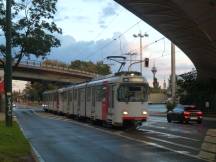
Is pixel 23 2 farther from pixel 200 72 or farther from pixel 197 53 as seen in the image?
pixel 200 72

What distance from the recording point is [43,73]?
343 ft

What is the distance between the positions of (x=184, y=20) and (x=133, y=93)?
13627mm

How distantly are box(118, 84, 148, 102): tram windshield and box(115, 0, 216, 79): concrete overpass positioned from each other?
6417 mm

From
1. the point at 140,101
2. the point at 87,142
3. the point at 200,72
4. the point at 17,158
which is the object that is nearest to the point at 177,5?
the point at 140,101

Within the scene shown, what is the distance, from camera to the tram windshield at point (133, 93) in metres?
34.2

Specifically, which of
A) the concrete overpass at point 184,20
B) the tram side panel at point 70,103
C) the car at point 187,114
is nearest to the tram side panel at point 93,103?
the concrete overpass at point 184,20

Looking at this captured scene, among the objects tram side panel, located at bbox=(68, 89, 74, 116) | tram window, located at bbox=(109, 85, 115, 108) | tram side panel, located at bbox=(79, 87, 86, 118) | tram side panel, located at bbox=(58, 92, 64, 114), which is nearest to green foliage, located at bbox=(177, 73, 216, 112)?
tram side panel, located at bbox=(58, 92, 64, 114)

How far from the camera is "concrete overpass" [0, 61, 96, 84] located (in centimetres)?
9962

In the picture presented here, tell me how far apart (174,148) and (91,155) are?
148 inches

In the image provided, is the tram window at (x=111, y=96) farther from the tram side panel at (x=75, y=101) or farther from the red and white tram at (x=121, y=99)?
the tram side panel at (x=75, y=101)

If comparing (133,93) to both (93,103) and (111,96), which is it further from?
(93,103)

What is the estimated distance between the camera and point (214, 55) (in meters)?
63.2

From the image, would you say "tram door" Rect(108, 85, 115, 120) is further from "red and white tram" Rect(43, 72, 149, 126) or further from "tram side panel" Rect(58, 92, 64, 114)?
"tram side panel" Rect(58, 92, 64, 114)

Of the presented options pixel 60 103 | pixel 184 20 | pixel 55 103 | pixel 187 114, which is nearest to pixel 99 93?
pixel 187 114
